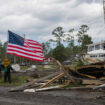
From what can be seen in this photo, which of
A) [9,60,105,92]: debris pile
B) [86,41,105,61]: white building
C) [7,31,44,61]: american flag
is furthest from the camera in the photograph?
[86,41,105,61]: white building

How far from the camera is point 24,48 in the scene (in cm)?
1198

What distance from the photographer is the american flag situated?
11.8 metres

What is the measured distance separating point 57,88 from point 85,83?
6.92 ft

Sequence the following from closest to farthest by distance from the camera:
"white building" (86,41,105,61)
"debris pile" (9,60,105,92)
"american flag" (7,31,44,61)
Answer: "debris pile" (9,60,105,92) < "american flag" (7,31,44,61) < "white building" (86,41,105,61)

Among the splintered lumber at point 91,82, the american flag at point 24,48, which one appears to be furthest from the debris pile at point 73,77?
the american flag at point 24,48

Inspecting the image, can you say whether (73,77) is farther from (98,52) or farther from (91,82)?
(98,52)

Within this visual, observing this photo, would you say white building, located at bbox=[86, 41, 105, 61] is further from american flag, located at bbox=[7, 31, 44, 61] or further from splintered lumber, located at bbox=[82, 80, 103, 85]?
american flag, located at bbox=[7, 31, 44, 61]

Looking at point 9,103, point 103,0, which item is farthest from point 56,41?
point 9,103

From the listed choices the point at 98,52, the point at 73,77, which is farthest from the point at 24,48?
the point at 98,52

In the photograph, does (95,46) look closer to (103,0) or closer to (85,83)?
(103,0)

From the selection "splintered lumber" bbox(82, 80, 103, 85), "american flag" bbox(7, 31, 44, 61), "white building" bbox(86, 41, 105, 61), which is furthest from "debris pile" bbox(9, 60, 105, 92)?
"white building" bbox(86, 41, 105, 61)

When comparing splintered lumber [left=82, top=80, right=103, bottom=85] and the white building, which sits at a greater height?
the white building

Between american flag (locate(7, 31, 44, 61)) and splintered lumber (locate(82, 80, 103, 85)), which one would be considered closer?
splintered lumber (locate(82, 80, 103, 85))

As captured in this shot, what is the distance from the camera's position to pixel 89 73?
13609 mm
